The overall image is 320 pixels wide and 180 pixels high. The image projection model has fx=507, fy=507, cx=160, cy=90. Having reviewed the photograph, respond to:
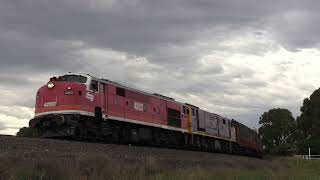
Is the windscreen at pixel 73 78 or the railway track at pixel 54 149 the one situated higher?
the windscreen at pixel 73 78

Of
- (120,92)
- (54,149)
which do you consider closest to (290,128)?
(120,92)

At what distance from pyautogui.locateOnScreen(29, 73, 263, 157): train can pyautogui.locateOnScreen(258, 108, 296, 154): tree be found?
83.6 meters

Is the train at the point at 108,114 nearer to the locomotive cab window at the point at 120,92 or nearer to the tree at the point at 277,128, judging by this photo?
the locomotive cab window at the point at 120,92

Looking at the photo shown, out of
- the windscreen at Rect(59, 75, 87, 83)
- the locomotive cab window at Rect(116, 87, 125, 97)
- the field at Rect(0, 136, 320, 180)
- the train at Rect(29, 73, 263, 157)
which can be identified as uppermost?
the windscreen at Rect(59, 75, 87, 83)

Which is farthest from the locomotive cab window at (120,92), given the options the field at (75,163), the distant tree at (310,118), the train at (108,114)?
the distant tree at (310,118)

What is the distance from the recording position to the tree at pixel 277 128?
119m

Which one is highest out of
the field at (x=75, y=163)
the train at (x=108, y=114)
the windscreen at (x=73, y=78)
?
the windscreen at (x=73, y=78)

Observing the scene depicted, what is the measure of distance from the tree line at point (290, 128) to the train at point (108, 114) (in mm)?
55490

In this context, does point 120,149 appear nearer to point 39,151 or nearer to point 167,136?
point 39,151

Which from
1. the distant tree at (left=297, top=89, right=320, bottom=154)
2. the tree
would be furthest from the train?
the tree

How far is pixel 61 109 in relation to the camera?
24.7 metres

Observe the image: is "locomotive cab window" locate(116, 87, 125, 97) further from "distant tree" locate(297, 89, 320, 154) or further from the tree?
the tree

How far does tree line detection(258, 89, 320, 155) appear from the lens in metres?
95.0

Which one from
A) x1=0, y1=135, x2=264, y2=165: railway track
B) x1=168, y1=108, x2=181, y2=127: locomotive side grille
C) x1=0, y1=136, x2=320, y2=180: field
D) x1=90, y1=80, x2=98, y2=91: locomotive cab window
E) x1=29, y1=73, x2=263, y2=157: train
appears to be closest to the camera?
x1=0, y1=136, x2=320, y2=180: field
